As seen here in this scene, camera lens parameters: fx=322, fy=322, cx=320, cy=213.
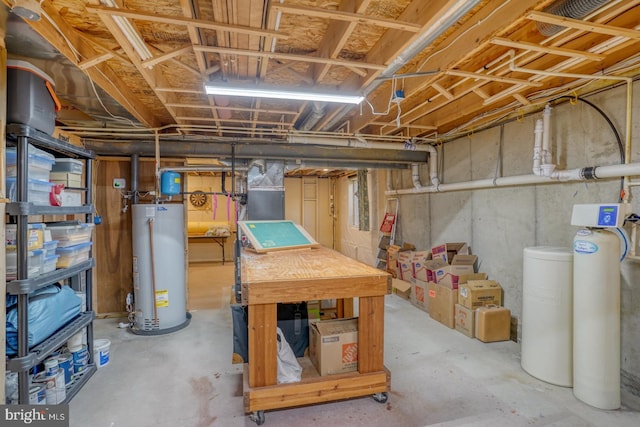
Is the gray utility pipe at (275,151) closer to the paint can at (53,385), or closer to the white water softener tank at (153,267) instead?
the white water softener tank at (153,267)

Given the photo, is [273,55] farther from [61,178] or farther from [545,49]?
[61,178]

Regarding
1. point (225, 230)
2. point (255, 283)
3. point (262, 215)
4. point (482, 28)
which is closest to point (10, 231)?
point (255, 283)

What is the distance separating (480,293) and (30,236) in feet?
13.4

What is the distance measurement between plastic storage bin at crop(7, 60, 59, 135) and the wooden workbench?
166cm

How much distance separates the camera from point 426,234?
17.3 ft

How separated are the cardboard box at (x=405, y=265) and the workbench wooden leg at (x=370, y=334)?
9.40ft

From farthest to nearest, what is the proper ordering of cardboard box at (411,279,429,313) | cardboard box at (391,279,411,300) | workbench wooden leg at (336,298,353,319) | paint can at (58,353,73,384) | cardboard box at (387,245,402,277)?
cardboard box at (387,245,402,277), cardboard box at (391,279,411,300), cardboard box at (411,279,429,313), workbench wooden leg at (336,298,353,319), paint can at (58,353,73,384)

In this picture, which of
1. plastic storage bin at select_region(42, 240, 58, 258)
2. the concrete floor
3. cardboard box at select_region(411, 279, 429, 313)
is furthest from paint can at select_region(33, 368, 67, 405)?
cardboard box at select_region(411, 279, 429, 313)

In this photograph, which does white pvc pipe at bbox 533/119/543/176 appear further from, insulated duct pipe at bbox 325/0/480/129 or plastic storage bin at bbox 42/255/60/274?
plastic storage bin at bbox 42/255/60/274

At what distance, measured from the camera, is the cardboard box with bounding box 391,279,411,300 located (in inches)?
196

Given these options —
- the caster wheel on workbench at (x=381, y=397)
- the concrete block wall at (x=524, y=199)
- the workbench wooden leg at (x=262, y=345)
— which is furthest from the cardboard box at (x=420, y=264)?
the workbench wooden leg at (x=262, y=345)

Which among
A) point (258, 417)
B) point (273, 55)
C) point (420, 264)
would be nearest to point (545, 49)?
point (273, 55)

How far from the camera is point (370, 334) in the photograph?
229 centimetres

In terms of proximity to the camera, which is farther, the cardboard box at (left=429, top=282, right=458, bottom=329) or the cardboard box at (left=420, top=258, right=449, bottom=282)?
the cardboard box at (left=420, top=258, right=449, bottom=282)
